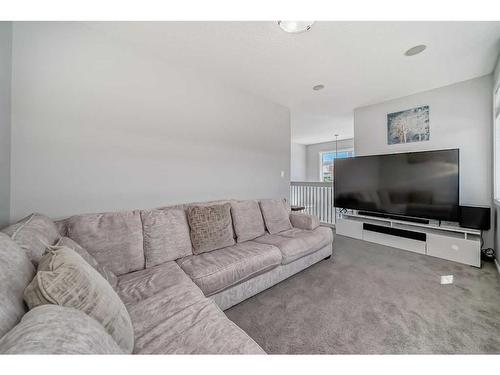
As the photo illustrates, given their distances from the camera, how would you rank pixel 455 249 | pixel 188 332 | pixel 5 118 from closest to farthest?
pixel 188 332 < pixel 5 118 < pixel 455 249

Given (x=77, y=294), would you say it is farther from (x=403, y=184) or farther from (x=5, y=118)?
(x=403, y=184)

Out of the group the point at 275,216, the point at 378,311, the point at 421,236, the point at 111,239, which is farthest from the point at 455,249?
the point at 111,239

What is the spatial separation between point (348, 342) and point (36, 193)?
256 cm

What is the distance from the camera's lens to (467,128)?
107 inches

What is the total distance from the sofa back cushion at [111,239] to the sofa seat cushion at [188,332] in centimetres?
56

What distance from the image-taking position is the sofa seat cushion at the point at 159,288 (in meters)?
1.12

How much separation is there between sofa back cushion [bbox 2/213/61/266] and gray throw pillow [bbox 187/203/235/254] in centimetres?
96

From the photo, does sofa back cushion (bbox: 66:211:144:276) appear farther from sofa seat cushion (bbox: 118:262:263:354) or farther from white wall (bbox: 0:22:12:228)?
white wall (bbox: 0:22:12:228)

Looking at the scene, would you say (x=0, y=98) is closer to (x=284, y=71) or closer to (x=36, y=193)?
(x=36, y=193)

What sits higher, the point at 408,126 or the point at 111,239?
the point at 408,126

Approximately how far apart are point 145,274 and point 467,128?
427 centimetres

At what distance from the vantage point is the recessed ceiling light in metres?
2.01

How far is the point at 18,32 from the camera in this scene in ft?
4.82

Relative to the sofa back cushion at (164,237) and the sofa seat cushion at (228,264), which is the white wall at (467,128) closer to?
the sofa seat cushion at (228,264)
